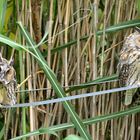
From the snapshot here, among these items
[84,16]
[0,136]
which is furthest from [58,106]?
[84,16]

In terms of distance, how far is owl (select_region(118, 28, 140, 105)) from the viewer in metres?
1.47

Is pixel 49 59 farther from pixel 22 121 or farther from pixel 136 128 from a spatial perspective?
pixel 136 128

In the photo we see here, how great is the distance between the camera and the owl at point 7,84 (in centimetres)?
121

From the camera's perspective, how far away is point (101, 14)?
5.79ft

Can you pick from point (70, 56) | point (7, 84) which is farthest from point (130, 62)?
point (7, 84)

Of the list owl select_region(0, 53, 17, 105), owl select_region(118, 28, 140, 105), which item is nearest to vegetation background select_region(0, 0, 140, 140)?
owl select_region(118, 28, 140, 105)

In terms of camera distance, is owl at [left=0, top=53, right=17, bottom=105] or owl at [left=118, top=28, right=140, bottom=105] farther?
owl at [left=118, top=28, right=140, bottom=105]

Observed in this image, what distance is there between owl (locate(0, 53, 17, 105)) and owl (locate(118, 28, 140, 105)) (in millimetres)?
404

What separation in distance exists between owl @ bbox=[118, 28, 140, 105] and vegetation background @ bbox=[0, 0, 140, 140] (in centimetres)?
7

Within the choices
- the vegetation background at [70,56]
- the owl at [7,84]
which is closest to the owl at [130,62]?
the vegetation background at [70,56]

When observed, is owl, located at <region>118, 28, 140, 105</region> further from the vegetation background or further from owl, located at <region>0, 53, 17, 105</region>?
owl, located at <region>0, 53, 17, 105</region>

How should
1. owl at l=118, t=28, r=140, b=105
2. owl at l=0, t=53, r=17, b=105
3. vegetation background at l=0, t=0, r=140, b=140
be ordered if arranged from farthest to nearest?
vegetation background at l=0, t=0, r=140, b=140, owl at l=118, t=28, r=140, b=105, owl at l=0, t=53, r=17, b=105

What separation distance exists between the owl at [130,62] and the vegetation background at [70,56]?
74mm

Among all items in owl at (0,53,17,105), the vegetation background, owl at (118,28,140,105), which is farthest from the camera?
the vegetation background
